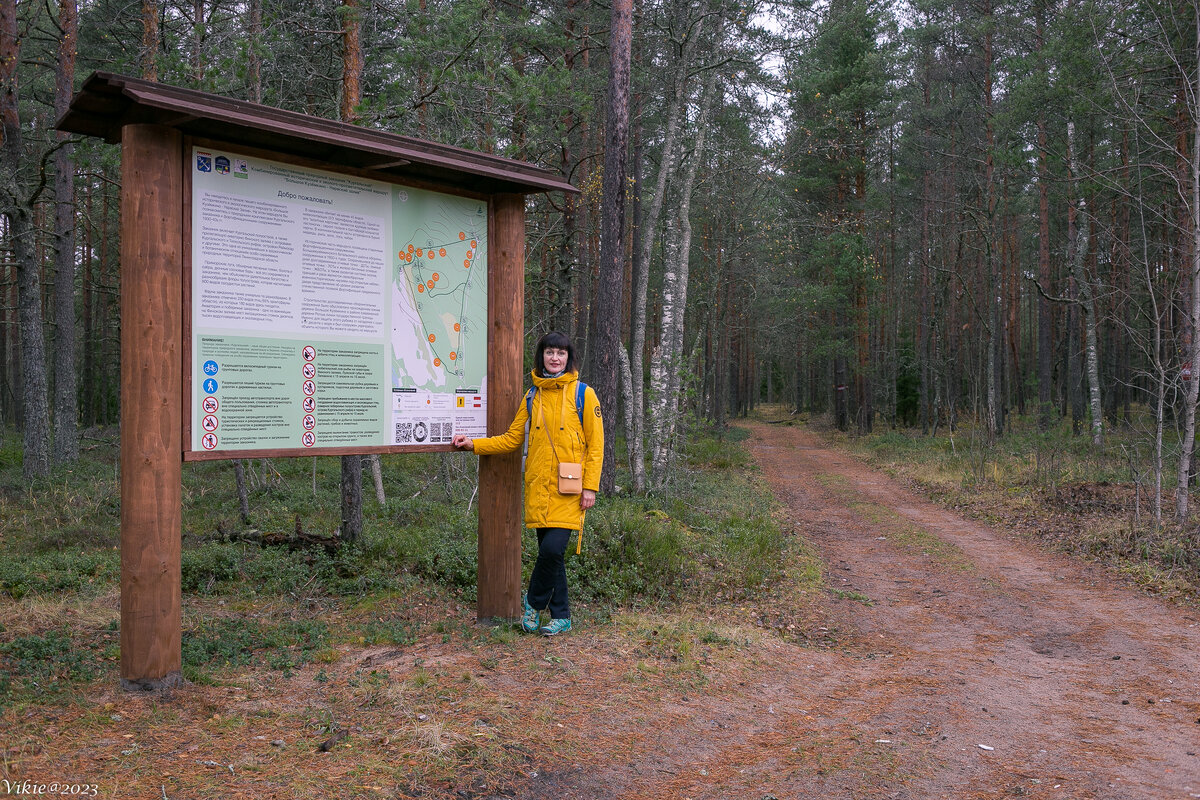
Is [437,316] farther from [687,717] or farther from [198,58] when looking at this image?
[198,58]

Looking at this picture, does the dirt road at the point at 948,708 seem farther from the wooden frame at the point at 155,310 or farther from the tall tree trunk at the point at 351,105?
the tall tree trunk at the point at 351,105

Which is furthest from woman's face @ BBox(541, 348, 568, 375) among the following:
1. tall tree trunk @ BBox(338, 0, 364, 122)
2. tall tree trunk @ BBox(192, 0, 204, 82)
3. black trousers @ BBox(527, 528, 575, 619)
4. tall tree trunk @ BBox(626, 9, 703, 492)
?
tall tree trunk @ BBox(626, 9, 703, 492)

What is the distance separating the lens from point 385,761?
141 inches

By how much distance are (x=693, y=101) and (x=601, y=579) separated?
37.2ft

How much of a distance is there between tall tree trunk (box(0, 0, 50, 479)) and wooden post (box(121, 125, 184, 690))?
10.7 meters

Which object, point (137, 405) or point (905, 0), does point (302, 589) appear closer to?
point (137, 405)

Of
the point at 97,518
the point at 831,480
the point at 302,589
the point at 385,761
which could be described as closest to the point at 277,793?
the point at 385,761

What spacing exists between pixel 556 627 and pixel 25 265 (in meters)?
13.1

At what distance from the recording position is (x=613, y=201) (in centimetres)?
1062

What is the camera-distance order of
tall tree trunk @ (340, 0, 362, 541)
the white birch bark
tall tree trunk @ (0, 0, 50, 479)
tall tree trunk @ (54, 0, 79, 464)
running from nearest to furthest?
tall tree trunk @ (340, 0, 362, 541)
the white birch bark
tall tree trunk @ (0, 0, 50, 479)
tall tree trunk @ (54, 0, 79, 464)

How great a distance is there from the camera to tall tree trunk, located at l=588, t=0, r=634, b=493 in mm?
10555

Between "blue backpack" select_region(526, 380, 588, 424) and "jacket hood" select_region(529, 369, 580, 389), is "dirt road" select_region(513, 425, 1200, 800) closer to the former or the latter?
"blue backpack" select_region(526, 380, 588, 424)

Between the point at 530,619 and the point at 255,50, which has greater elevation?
the point at 255,50

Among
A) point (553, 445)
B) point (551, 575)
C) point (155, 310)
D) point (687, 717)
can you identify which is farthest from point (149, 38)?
point (687, 717)
